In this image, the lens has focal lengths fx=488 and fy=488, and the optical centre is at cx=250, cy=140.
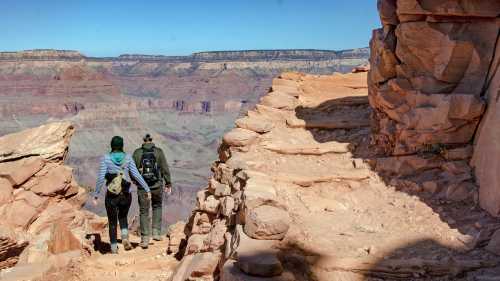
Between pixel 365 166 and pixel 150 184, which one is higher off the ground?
pixel 365 166

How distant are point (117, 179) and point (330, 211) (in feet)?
9.23

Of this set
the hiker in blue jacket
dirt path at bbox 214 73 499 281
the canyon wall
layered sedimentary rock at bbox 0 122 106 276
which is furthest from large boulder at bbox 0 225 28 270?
the canyon wall

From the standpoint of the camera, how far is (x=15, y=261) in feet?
20.5

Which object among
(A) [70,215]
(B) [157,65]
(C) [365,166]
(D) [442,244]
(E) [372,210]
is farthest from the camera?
(B) [157,65]

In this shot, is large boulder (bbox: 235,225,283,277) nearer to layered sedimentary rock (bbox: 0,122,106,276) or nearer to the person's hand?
the person's hand

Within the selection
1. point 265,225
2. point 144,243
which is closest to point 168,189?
point 144,243

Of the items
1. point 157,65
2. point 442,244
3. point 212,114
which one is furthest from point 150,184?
point 157,65

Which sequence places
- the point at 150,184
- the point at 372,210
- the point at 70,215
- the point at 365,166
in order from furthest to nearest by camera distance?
the point at 70,215 < the point at 150,184 < the point at 365,166 < the point at 372,210

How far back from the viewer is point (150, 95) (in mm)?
114062

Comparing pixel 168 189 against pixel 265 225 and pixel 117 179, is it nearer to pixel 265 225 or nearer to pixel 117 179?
pixel 117 179

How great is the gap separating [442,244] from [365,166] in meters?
2.04

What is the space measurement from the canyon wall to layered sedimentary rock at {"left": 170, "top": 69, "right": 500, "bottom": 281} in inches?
8.0

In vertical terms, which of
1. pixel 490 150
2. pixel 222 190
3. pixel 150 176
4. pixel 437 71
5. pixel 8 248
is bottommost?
pixel 8 248

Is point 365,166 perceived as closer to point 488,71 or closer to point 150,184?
point 488,71
